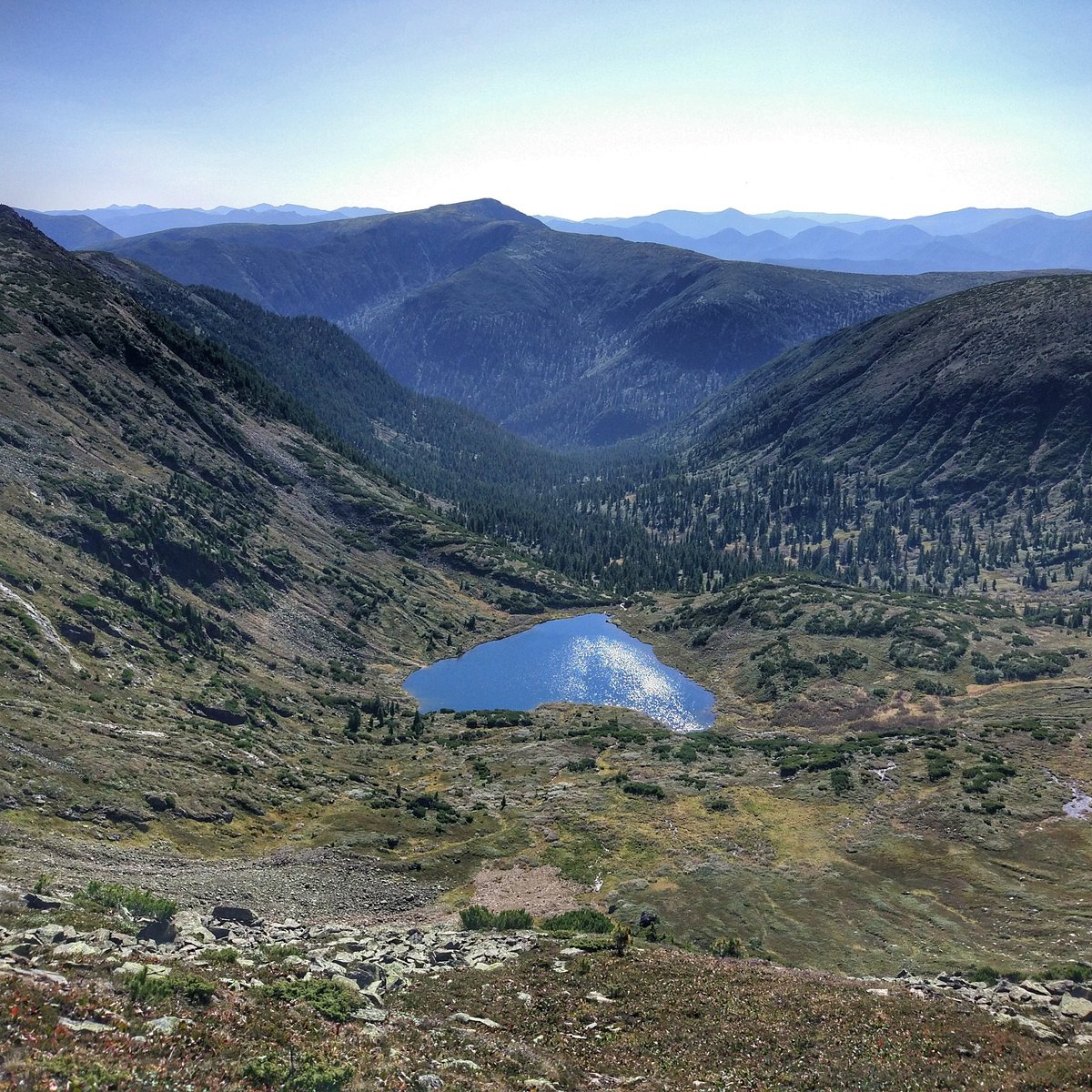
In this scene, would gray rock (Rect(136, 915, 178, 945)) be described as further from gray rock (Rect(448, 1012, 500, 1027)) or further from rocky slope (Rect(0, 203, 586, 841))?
rocky slope (Rect(0, 203, 586, 841))

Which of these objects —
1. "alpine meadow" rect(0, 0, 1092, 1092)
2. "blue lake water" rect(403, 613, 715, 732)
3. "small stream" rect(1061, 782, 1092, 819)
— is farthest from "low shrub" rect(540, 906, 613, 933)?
"blue lake water" rect(403, 613, 715, 732)

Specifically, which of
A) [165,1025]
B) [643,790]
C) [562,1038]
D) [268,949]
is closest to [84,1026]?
[165,1025]

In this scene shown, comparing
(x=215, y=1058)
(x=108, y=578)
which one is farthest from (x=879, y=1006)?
(x=108, y=578)

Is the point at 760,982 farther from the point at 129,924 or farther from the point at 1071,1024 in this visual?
the point at 129,924

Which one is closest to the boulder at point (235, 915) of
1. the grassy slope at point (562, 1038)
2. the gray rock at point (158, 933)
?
the gray rock at point (158, 933)

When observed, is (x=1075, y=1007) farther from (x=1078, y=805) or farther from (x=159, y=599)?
(x=159, y=599)

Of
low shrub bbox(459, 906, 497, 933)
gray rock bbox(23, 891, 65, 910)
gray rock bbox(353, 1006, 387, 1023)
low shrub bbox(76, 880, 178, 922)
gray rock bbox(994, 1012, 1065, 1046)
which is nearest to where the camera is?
gray rock bbox(353, 1006, 387, 1023)
